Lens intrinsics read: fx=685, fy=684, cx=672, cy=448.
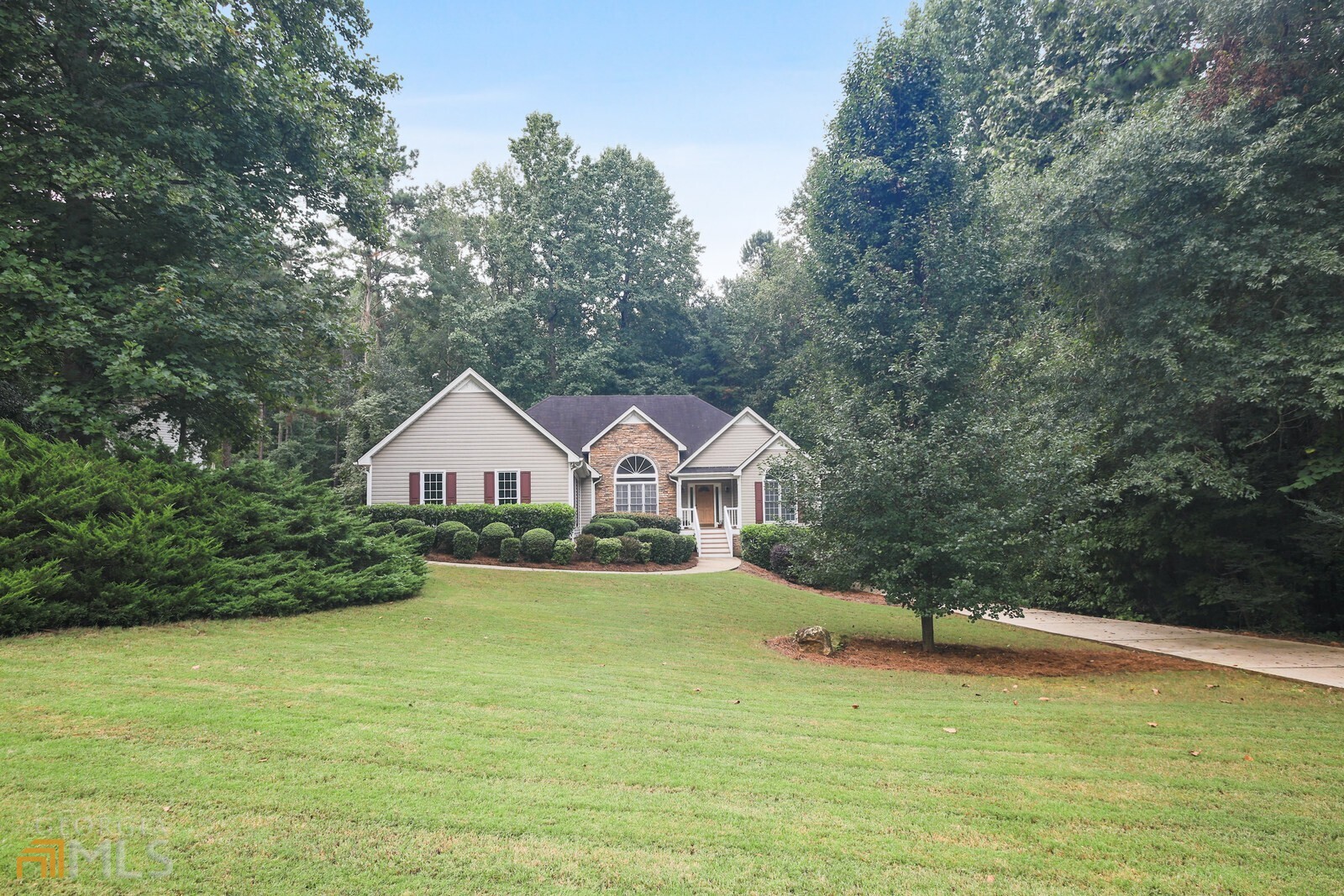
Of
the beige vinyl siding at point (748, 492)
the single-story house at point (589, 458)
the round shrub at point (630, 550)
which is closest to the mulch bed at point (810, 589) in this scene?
the single-story house at point (589, 458)

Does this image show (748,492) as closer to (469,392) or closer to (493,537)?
(493,537)

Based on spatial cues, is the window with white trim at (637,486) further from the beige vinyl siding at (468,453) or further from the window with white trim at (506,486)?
the window with white trim at (506,486)

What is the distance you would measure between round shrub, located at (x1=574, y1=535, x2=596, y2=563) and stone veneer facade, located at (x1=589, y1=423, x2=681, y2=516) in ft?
24.0

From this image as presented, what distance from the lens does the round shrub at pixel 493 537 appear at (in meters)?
19.3

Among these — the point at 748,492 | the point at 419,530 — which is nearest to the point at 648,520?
the point at 748,492

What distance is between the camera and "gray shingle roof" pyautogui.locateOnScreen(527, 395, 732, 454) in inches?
1145

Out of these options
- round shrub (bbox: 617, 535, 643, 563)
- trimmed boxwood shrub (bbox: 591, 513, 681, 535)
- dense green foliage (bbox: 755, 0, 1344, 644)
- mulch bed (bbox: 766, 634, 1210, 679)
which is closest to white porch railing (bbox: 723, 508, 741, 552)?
trimmed boxwood shrub (bbox: 591, 513, 681, 535)

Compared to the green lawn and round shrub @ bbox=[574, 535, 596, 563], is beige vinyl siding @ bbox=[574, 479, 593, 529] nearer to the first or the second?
round shrub @ bbox=[574, 535, 596, 563]

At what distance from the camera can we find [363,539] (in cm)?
1220

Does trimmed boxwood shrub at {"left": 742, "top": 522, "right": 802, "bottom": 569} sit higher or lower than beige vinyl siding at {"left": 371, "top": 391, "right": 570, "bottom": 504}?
lower

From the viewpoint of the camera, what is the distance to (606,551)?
19.4 m

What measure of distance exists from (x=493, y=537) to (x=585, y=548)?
2.59m

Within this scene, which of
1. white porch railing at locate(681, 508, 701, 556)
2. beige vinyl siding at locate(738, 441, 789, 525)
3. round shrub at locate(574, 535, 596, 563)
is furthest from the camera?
beige vinyl siding at locate(738, 441, 789, 525)

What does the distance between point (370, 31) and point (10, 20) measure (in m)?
6.81
